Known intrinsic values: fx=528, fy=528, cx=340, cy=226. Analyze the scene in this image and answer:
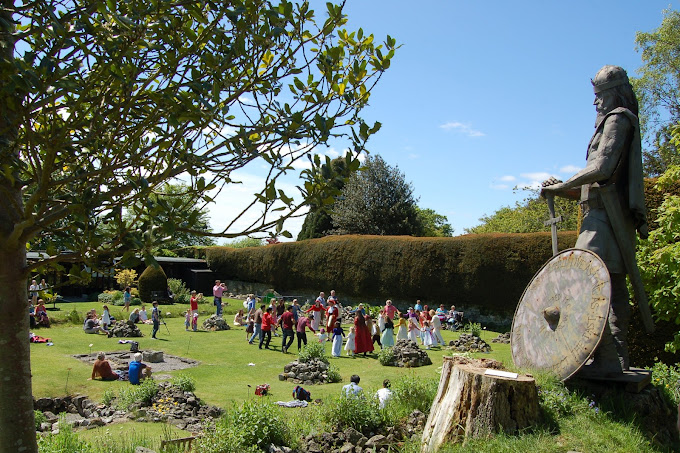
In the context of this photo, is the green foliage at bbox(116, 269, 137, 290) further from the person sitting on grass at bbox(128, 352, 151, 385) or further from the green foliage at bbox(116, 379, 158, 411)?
the green foliage at bbox(116, 379, 158, 411)

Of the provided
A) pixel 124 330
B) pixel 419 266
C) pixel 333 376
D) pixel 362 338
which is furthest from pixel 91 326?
pixel 419 266

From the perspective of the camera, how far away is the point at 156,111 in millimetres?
3824

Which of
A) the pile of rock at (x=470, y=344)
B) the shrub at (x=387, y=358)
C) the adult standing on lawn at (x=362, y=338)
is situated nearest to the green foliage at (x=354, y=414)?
the shrub at (x=387, y=358)

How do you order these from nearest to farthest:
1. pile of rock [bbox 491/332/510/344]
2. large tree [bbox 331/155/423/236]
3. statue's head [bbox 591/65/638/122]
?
statue's head [bbox 591/65/638/122] < pile of rock [bbox 491/332/510/344] < large tree [bbox 331/155/423/236]

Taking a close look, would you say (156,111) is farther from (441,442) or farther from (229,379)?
(229,379)

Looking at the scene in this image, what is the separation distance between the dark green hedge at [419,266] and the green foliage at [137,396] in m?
17.4

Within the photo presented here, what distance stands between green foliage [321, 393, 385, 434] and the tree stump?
147 cm

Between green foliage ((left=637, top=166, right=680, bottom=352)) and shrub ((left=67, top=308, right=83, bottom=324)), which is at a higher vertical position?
green foliage ((left=637, top=166, right=680, bottom=352))

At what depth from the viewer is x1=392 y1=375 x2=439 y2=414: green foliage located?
7523 millimetres

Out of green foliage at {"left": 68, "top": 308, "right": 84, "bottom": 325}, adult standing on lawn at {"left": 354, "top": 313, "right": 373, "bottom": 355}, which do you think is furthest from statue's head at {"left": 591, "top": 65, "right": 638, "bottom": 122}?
green foliage at {"left": 68, "top": 308, "right": 84, "bottom": 325}

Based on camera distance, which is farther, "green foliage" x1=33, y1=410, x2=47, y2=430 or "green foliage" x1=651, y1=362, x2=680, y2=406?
"green foliage" x1=33, y1=410, x2=47, y2=430

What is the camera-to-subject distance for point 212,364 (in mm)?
15547

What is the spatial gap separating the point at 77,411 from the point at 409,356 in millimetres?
8684

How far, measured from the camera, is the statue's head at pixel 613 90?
6.45 meters
